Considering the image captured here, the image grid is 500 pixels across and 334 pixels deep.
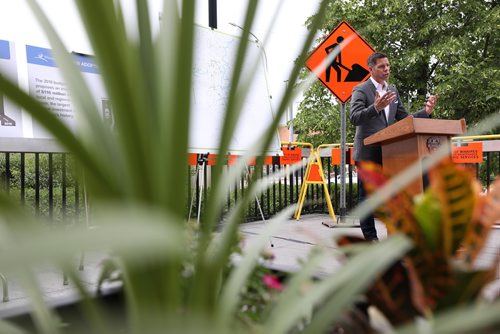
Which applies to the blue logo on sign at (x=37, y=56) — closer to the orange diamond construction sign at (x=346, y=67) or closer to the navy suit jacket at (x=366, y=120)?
the navy suit jacket at (x=366, y=120)

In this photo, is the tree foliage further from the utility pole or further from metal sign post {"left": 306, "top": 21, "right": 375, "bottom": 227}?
the utility pole

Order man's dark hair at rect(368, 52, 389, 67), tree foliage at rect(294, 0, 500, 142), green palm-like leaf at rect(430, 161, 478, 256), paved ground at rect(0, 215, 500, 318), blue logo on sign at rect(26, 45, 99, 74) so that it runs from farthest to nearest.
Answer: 1. tree foliage at rect(294, 0, 500, 142)
2. man's dark hair at rect(368, 52, 389, 67)
3. blue logo on sign at rect(26, 45, 99, 74)
4. paved ground at rect(0, 215, 500, 318)
5. green palm-like leaf at rect(430, 161, 478, 256)

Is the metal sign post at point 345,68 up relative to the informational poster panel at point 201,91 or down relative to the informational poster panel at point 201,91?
up

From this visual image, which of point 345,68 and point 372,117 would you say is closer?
point 372,117

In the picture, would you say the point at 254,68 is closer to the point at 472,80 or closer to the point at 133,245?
the point at 133,245

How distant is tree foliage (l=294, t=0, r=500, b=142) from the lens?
41.7 ft

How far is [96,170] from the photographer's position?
0.38m

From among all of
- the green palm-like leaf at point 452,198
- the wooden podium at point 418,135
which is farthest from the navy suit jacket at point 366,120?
the green palm-like leaf at point 452,198

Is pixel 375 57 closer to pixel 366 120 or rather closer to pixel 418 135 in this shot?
pixel 366 120

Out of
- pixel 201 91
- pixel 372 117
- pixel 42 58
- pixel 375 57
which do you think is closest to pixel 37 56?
pixel 42 58

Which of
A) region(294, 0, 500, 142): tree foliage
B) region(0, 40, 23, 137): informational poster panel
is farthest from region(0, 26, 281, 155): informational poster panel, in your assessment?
region(294, 0, 500, 142): tree foliage

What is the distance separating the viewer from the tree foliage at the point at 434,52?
12719mm

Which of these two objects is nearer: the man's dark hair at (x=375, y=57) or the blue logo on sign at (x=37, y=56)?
the blue logo on sign at (x=37, y=56)

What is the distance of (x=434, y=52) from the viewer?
42.7ft
